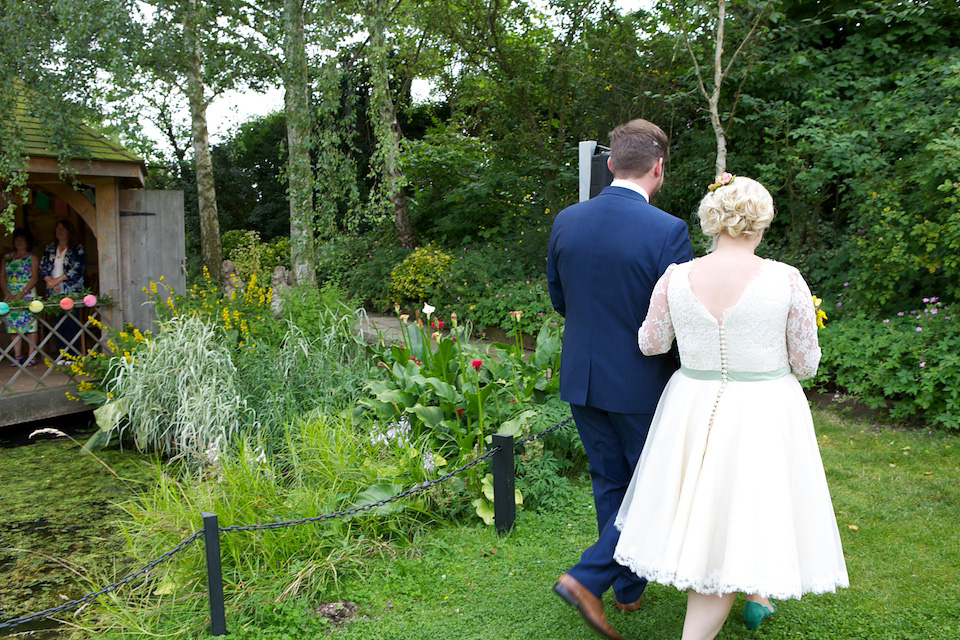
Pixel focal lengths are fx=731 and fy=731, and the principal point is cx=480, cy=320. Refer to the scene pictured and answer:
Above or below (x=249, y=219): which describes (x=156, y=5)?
above

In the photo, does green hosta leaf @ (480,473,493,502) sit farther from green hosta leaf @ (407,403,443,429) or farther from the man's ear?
the man's ear

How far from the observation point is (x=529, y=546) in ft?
12.3

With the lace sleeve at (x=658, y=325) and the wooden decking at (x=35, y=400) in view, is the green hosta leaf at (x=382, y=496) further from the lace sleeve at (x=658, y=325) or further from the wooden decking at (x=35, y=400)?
the wooden decking at (x=35, y=400)

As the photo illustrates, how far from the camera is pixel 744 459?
2230 millimetres

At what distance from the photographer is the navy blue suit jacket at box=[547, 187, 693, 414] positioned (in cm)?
253

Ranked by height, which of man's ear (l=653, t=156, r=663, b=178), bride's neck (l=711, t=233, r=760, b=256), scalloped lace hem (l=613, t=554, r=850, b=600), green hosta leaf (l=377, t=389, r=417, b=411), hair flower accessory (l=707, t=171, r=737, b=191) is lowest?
scalloped lace hem (l=613, t=554, r=850, b=600)

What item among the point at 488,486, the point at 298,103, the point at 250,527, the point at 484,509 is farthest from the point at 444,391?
the point at 298,103

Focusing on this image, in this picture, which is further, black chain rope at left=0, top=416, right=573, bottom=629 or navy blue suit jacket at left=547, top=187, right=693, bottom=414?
black chain rope at left=0, top=416, right=573, bottom=629

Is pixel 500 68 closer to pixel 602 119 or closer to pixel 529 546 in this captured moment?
pixel 602 119

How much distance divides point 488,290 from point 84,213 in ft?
16.0

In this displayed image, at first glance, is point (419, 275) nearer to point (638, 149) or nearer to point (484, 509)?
point (484, 509)

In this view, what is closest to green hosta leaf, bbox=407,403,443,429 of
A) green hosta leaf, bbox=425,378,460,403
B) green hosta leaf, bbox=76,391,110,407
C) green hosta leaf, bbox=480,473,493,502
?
green hosta leaf, bbox=425,378,460,403

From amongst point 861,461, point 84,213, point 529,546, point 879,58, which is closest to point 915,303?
point 861,461

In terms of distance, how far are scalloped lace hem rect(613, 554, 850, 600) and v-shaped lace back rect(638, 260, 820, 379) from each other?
64 cm
